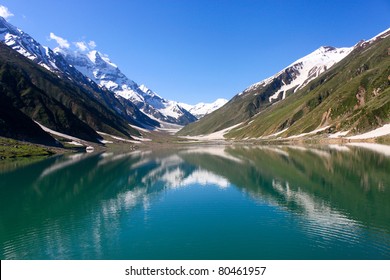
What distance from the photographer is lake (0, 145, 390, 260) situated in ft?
92.2

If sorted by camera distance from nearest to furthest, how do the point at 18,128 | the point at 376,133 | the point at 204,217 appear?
the point at 204,217 < the point at 376,133 < the point at 18,128

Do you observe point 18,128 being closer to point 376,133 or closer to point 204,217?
point 204,217

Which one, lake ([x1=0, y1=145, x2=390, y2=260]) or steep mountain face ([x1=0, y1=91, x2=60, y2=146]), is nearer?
lake ([x1=0, y1=145, x2=390, y2=260])

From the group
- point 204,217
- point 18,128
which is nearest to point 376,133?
point 204,217

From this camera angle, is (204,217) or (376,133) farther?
(376,133)

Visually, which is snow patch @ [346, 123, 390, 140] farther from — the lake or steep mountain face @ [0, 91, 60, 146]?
steep mountain face @ [0, 91, 60, 146]

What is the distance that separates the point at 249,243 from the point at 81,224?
736 inches

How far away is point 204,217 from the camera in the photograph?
40.1m

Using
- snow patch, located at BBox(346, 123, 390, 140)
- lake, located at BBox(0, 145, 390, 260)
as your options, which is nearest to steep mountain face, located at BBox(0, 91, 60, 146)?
lake, located at BBox(0, 145, 390, 260)

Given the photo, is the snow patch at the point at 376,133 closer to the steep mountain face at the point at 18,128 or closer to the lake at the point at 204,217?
the lake at the point at 204,217

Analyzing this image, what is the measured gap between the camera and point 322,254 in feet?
86.3

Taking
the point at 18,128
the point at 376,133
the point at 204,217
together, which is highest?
the point at 18,128
